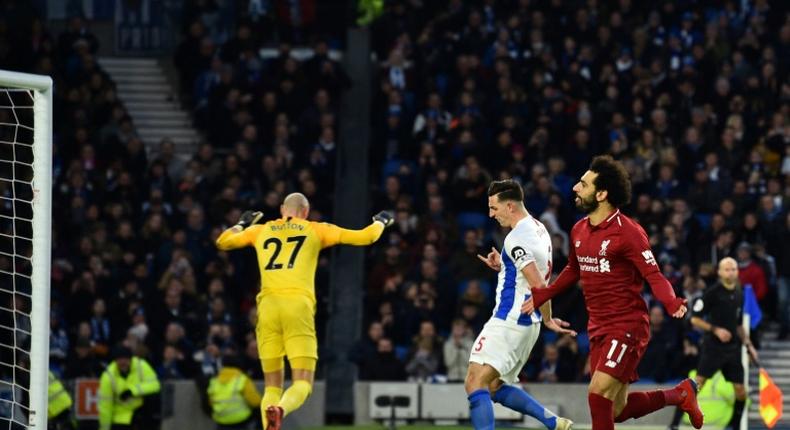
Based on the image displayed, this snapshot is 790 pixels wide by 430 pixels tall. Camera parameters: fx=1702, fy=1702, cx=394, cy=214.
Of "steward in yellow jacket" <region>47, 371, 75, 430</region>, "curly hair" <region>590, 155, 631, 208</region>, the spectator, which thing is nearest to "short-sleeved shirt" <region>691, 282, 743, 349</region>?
the spectator

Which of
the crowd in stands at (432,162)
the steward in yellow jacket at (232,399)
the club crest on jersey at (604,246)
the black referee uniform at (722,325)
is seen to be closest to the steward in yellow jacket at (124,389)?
the steward in yellow jacket at (232,399)

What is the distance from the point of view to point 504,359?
12.3 meters

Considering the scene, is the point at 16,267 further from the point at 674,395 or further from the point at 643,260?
A: the point at 643,260

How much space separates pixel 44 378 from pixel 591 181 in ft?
12.6

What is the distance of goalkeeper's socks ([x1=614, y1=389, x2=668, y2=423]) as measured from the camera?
12031 mm

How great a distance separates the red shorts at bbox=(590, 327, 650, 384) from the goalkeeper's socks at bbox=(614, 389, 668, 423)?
0.62 metres

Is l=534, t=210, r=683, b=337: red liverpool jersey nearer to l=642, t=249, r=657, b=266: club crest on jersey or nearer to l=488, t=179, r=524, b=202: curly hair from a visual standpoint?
l=642, t=249, r=657, b=266: club crest on jersey

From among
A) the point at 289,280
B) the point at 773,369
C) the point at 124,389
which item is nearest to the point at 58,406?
the point at 124,389

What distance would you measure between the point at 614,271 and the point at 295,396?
133 inches

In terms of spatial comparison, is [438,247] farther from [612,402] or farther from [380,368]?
[612,402]

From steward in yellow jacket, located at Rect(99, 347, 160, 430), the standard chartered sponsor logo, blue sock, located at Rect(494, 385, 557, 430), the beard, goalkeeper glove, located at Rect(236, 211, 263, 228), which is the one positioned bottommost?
steward in yellow jacket, located at Rect(99, 347, 160, 430)

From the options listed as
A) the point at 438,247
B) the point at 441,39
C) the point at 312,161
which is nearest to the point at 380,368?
the point at 438,247

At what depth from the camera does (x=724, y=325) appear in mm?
17344

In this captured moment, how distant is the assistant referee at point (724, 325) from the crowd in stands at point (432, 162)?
315 centimetres
